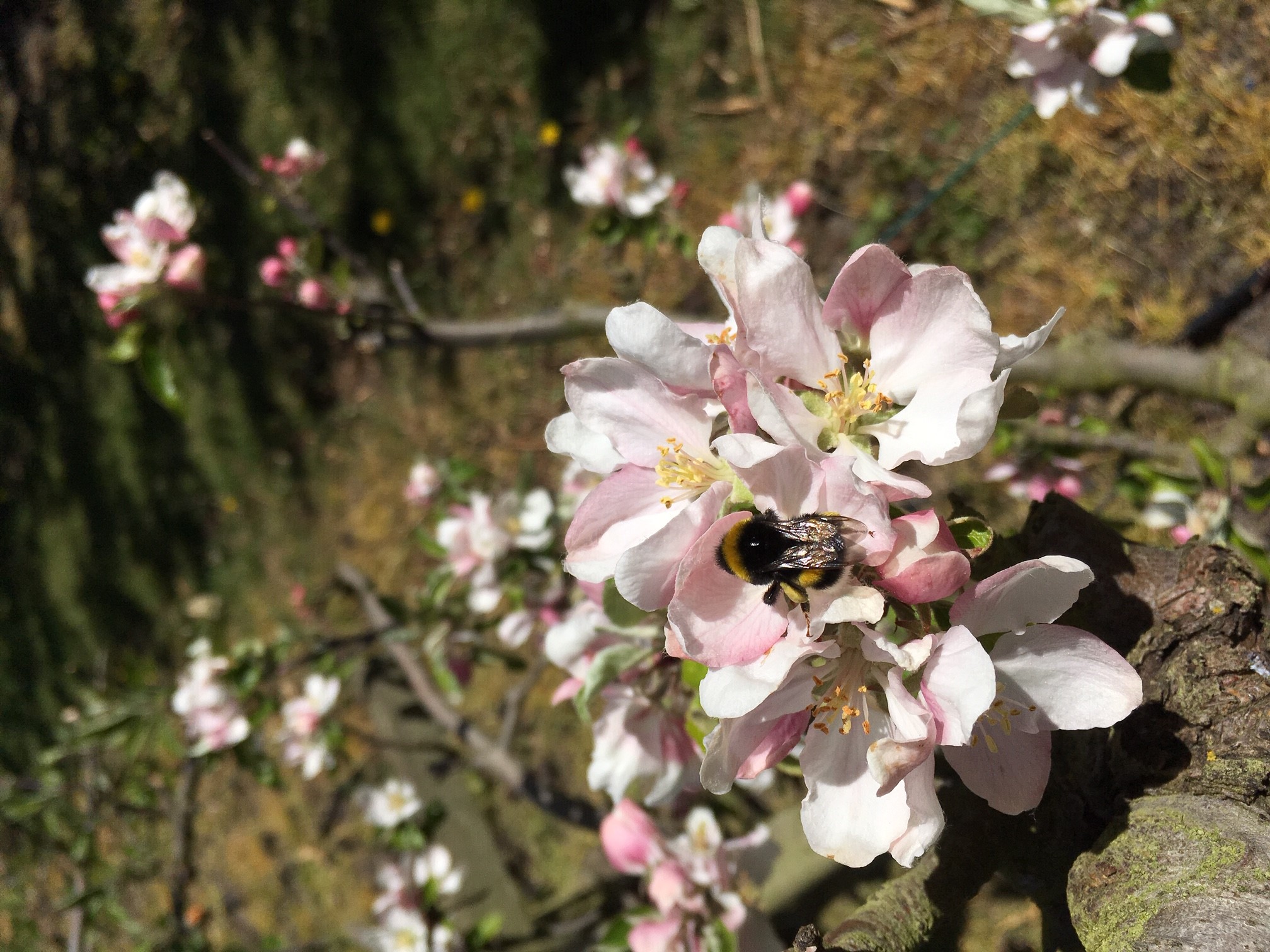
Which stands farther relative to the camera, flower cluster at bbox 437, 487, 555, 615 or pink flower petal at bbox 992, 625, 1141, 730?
flower cluster at bbox 437, 487, 555, 615

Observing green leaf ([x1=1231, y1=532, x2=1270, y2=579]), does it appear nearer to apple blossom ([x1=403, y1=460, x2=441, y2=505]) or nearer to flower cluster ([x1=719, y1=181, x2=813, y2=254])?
flower cluster ([x1=719, y1=181, x2=813, y2=254])

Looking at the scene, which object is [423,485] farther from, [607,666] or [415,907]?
[607,666]

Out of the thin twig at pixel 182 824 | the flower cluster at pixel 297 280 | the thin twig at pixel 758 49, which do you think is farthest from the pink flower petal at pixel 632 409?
the thin twig at pixel 182 824

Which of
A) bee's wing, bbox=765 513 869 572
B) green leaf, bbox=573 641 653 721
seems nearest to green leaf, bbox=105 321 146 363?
green leaf, bbox=573 641 653 721

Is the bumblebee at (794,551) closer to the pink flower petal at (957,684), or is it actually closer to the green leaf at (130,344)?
the pink flower petal at (957,684)

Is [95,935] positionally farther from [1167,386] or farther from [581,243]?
[1167,386]

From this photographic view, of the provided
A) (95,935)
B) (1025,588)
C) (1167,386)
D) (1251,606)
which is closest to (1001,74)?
(1167,386)
